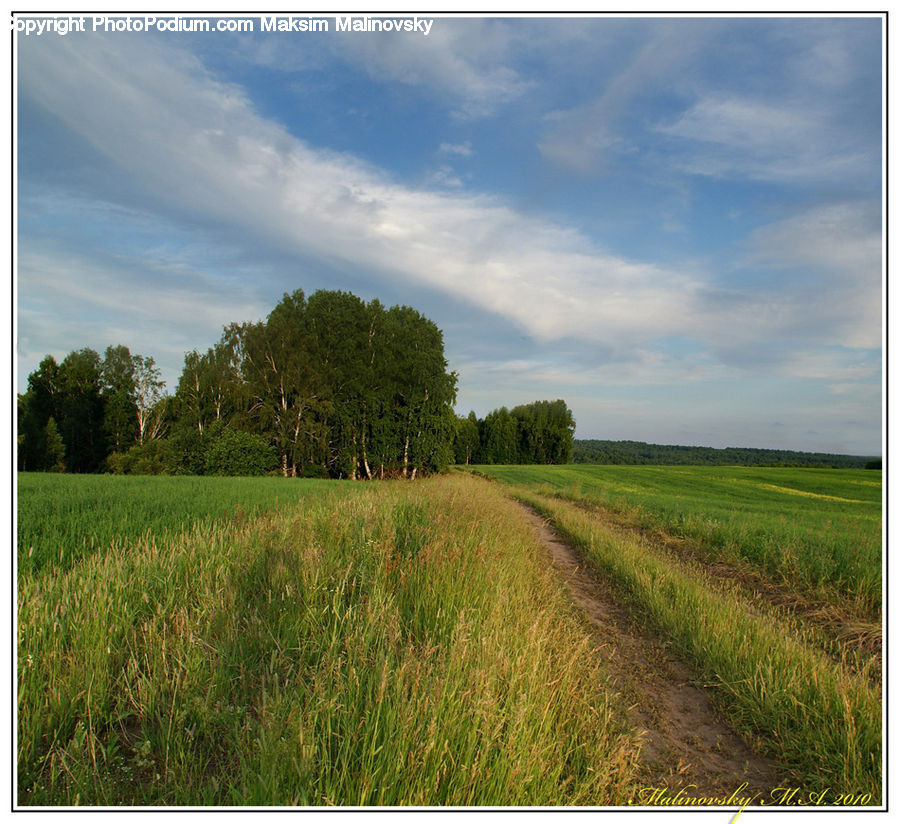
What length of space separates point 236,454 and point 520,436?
261 feet

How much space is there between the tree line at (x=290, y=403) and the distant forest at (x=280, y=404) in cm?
11

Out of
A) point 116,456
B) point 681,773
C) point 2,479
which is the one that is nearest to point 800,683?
point 681,773

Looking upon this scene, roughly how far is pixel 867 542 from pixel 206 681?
11610mm

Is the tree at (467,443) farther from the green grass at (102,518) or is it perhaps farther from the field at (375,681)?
the field at (375,681)

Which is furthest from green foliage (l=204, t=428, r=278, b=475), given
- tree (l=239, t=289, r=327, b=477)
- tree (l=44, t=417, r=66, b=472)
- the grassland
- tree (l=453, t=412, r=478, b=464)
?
tree (l=453, t=412, r=478, b=464)

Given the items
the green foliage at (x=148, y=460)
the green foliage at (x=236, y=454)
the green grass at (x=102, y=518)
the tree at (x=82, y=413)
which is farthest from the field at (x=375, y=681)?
the tree at (x=82, y=413)

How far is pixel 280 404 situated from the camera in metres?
39.8

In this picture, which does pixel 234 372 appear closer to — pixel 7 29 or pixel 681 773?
pixel 7 29

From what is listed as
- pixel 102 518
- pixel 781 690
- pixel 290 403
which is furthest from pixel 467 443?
pixel 781 690

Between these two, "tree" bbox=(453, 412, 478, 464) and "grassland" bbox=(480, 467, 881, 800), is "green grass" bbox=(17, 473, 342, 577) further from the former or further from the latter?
"tree" bbox=(453, 412, 478, 464)

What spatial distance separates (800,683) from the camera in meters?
3.86

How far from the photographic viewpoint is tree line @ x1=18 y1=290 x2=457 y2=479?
3878 cm

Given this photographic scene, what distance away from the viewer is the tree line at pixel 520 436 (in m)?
102
